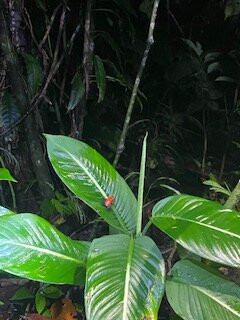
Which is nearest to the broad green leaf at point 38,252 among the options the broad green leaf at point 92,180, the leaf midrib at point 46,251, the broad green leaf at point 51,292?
the leaf midrib at point 46,251

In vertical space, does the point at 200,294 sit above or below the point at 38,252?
below

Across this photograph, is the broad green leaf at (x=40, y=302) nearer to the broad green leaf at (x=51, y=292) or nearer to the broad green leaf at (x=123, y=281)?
the broad green leaf at (x=51, y=292)

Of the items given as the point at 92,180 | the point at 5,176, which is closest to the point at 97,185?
the point at 92,180

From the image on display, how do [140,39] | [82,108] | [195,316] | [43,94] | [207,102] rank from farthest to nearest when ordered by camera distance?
[207,102]
[140,39]
[82,108]
[43,94]
[195,316]

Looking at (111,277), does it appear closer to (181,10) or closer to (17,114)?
(17,114)

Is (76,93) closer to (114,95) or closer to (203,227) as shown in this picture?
(114,95)

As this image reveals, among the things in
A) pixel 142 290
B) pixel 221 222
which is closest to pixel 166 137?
pixel 221 222
